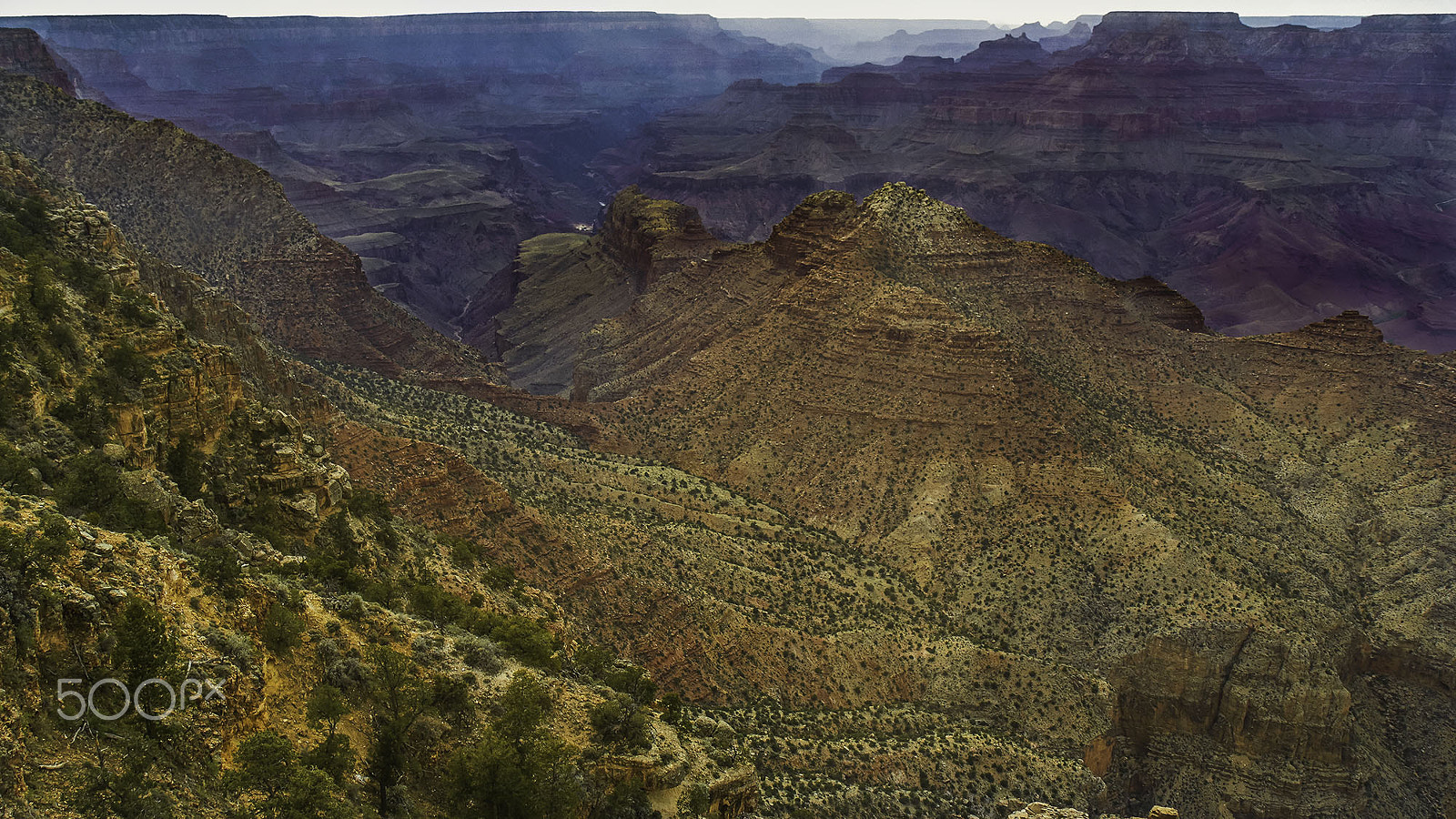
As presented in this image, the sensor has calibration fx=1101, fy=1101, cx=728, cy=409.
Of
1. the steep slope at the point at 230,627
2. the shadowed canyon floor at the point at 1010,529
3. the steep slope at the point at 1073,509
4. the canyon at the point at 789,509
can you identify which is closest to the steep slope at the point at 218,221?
the canyon at the point at 789,509

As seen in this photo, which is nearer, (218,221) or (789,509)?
(789,509)

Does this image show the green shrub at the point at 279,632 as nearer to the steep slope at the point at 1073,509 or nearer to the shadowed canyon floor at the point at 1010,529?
the shadowed canyon floor at the point at 1010,529

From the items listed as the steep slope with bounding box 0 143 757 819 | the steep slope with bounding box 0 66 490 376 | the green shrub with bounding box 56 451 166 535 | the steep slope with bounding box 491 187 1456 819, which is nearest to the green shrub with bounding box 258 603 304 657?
the steep slope with bounding box 0 143 757 819

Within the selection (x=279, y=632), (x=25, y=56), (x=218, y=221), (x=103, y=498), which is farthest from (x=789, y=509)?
(x=25, y=56)

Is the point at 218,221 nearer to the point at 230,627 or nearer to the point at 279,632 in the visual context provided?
the point at 279,632

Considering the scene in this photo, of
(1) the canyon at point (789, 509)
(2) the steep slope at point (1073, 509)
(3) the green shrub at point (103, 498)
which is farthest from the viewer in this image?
(2) the steep slope at point (1073, 509)
